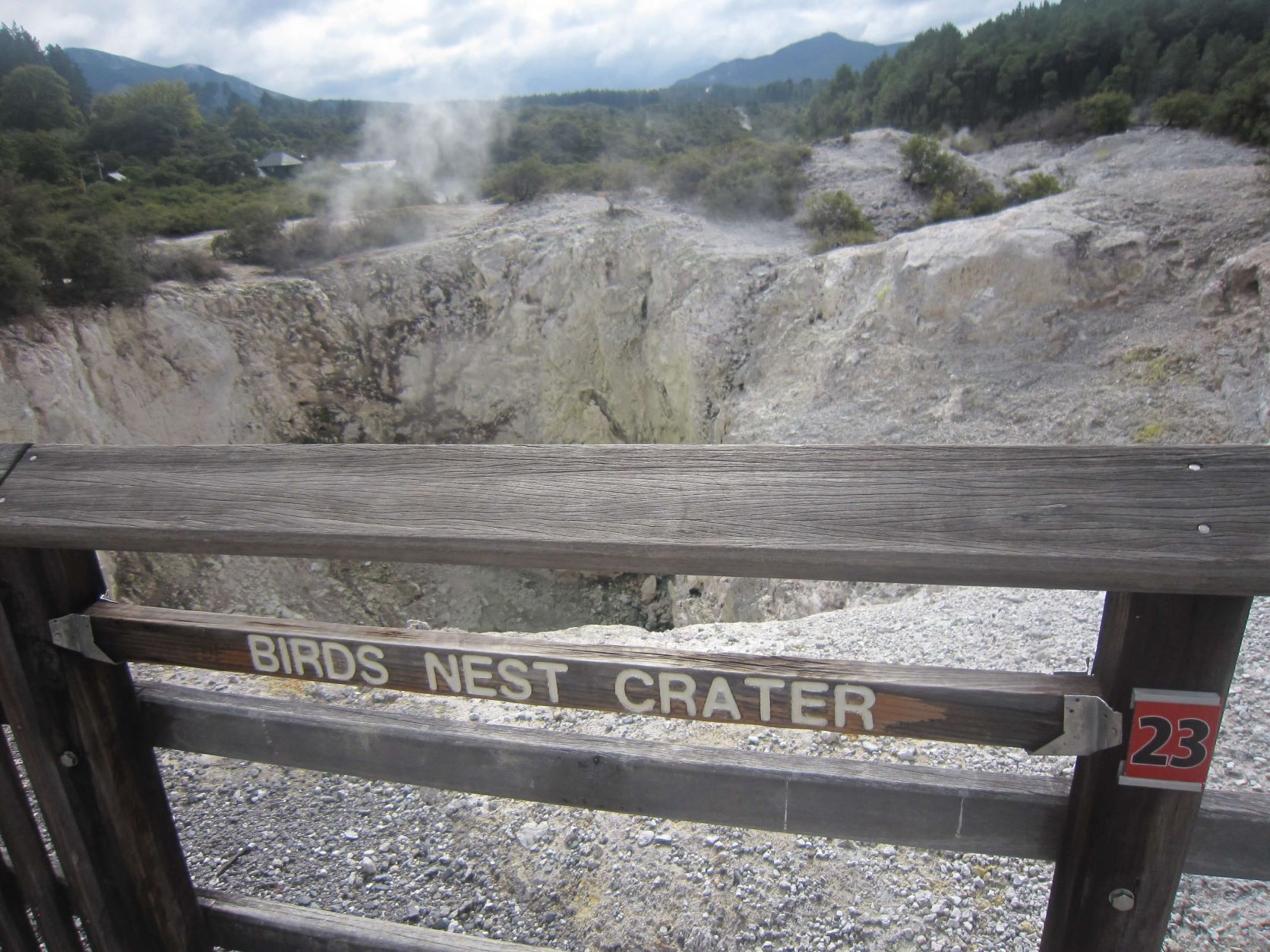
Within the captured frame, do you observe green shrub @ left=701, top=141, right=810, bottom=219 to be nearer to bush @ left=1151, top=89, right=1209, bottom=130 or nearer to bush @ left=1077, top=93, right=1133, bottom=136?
bush @ left=1077, top=93, right=1133, bottom=136

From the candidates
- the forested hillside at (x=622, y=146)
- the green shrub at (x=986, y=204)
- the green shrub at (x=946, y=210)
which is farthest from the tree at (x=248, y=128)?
the green shrub at (x=986, y=204)

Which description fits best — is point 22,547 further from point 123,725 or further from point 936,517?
point 936,517

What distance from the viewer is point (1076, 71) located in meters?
20.5

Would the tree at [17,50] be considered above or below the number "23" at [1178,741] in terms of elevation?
above

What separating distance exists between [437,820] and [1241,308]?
1001 centimetres

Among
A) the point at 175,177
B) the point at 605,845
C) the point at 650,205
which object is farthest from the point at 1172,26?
the point at 175,177

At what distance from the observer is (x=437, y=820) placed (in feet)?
10.5

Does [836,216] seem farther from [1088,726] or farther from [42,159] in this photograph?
[42,159]

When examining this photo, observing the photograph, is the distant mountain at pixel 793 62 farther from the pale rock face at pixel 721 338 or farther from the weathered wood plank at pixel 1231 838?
the weathered wood plank at pixel 1231 838

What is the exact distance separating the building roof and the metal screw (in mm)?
37080

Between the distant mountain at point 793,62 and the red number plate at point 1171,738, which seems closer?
the red number plate at point 1171,738

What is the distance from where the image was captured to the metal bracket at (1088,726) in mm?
1110

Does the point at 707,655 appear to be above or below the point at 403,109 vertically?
below

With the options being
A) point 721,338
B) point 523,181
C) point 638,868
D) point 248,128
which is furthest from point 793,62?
point 638,868
